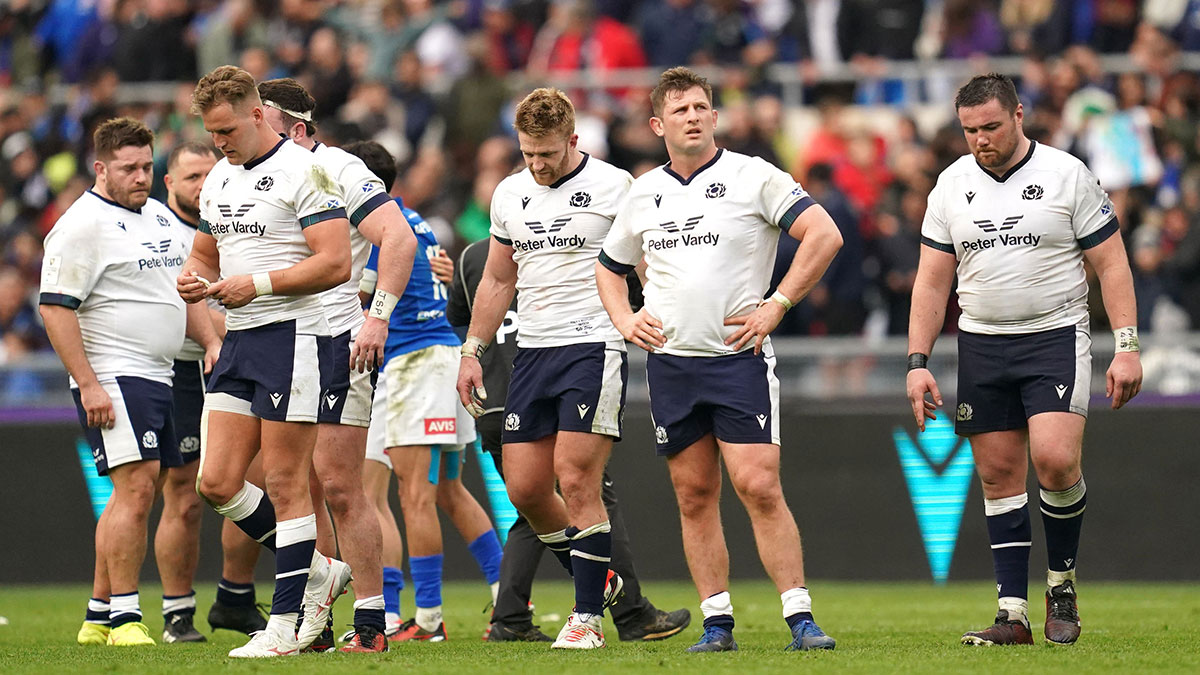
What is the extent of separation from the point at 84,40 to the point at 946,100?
10.8 meters

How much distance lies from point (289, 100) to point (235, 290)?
1.37 m

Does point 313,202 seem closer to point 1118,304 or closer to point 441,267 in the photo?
point 441,267

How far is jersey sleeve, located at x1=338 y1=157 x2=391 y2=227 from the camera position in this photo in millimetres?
8141

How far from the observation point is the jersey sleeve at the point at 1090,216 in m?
7.88

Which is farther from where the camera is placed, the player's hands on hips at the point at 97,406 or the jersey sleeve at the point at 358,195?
the player's hands on hips at the point at 97,406

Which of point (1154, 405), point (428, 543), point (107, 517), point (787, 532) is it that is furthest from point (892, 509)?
point (107, 517)

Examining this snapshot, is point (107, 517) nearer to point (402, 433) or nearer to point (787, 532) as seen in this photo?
point (402, 433)

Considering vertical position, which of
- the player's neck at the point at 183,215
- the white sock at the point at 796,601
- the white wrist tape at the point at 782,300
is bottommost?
the white sock at the point at 796,601

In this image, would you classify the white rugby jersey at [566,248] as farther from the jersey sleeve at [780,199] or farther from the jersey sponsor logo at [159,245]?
the jersey sponsor logo at [159,245]

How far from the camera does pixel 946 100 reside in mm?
17094

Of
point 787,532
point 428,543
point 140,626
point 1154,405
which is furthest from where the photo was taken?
point 1154,405

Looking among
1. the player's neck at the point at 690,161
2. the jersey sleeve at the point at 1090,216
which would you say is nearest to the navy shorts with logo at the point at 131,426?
the player's neck at the point at 690,161

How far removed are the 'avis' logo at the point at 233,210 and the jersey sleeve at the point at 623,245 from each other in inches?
67.8

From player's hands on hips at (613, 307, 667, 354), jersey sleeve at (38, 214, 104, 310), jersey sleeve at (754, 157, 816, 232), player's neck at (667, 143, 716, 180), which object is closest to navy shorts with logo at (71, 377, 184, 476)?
jersey sleeve at (38, 214, 104, 310)
